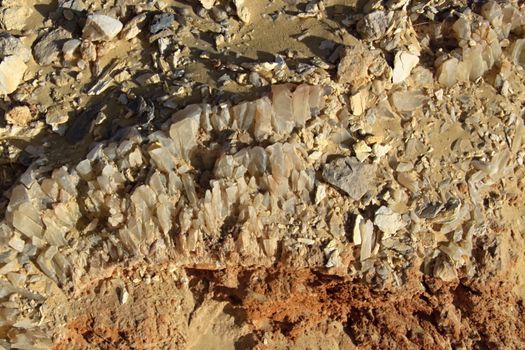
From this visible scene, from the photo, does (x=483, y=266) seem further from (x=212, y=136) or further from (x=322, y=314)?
(x=212, y=136)

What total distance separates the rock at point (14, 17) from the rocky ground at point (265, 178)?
16 cm

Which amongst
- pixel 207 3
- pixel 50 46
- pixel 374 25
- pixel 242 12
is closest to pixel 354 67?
pixel 374 25

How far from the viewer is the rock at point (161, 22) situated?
11.6 ft

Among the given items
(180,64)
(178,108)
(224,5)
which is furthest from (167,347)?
(224,5)

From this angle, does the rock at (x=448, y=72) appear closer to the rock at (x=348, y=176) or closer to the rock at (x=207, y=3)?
the rock at (x=348, y=176)

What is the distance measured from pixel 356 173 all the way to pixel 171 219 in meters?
0.81

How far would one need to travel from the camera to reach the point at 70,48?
11.6 feet

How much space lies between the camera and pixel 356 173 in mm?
3135

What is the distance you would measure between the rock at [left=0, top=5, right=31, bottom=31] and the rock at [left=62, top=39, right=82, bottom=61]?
335 mm

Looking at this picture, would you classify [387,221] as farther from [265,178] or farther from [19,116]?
[19,116]

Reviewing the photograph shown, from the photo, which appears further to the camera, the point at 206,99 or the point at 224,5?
the point at 224,5

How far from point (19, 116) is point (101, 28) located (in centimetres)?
57

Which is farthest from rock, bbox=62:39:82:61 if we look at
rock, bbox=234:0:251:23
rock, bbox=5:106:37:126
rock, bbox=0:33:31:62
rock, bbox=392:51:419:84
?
rock, bbox=392:51:419:84

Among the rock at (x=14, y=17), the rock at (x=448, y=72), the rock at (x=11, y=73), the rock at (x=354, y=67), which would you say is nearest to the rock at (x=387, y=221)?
the rock at (x=354, y=67)
